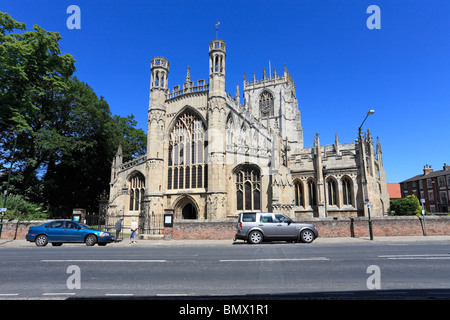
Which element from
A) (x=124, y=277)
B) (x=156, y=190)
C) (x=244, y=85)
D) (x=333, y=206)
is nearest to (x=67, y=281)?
(x=124, y=277)

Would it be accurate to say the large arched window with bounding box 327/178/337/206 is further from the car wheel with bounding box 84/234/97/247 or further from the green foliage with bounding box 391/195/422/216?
the car wheel with bounding box 84/234/97/247

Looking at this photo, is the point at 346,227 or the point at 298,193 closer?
the point at 346,227

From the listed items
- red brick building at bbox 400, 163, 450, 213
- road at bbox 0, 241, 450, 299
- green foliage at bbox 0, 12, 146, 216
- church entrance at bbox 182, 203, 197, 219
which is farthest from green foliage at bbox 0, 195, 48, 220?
red brick building at bbox 400, 163, 450, 213

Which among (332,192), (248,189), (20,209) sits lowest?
(20,209)

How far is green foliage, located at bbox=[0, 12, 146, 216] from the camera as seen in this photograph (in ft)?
80.6

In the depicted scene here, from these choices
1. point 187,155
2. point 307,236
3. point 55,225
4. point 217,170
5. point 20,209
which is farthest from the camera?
point 187,155

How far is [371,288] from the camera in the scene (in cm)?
508

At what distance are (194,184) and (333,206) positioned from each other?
14770 millimetres

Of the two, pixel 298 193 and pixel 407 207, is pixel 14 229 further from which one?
pixel 407 207

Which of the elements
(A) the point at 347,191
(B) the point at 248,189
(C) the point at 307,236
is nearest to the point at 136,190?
(B) the point at 248,189

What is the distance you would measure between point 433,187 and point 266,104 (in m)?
36.1

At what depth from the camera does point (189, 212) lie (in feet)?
96.9

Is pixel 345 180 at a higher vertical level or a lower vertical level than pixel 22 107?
lower

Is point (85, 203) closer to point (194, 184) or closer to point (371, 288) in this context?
point (194, 184)
